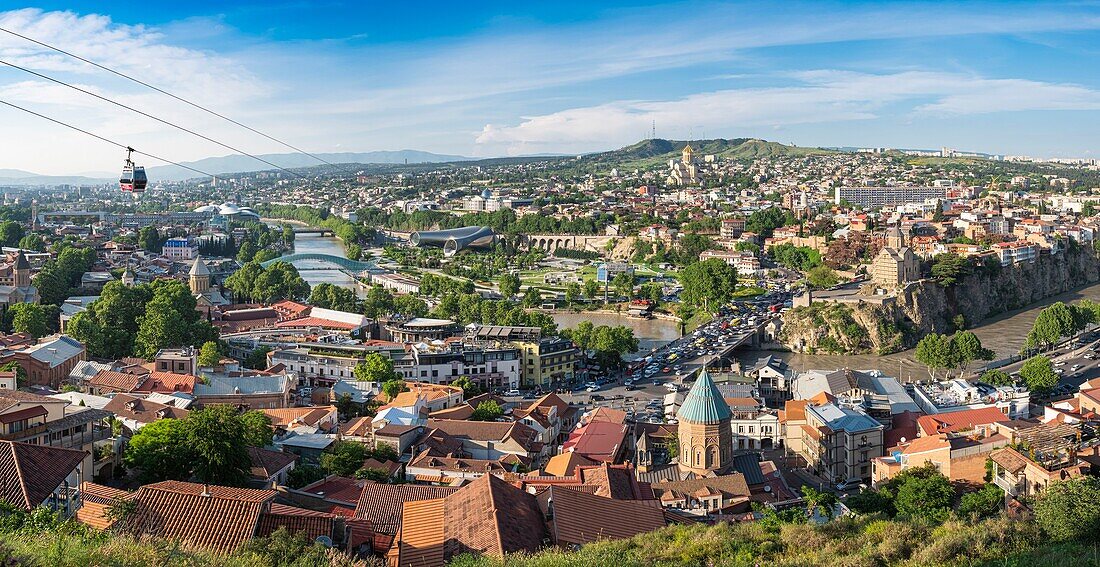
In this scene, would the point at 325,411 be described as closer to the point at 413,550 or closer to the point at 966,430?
the point at 413,550

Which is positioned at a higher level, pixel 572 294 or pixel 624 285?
pixel 624 285

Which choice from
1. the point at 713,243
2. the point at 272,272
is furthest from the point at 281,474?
the point at 713,243

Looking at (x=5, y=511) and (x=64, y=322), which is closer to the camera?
(x=5, y=511)

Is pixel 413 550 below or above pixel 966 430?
above

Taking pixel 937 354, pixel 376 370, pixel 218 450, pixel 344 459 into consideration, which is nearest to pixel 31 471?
pixel 218 450

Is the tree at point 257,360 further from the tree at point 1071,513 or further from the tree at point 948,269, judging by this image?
the tree at point 948,269

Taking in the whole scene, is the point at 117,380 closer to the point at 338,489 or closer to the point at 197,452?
the point at 197,452
